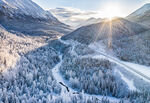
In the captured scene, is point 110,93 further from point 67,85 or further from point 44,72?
point 44,72

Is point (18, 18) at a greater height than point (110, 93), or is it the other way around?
point (18, 18)

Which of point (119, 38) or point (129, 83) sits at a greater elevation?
point (119, 38)

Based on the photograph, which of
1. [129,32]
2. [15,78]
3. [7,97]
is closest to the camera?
[7,97]

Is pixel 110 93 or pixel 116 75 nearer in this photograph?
pixel 110 93

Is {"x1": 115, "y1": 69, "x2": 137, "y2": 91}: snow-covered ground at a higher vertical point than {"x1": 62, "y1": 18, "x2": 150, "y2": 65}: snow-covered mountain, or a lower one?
lower

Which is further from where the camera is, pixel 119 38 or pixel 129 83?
pixel 119 38

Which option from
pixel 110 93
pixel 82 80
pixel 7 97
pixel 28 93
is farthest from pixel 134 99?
pixel 7 97

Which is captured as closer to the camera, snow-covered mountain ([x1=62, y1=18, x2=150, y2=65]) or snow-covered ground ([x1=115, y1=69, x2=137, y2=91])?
snow-covered ground ([x1=115, y1=69, x2=137, y2=91])

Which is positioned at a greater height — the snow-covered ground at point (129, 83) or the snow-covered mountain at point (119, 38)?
the snow-covered mountain at point (119, 38)

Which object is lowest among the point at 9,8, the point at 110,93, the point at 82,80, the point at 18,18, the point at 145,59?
the point at 110,93

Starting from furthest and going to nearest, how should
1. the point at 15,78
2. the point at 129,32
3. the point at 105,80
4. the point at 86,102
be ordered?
the point at 129,32
the point at 15,78
the point at 105,80
the point at 86,102

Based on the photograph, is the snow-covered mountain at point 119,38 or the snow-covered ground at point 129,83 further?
the snow-covered mountain at point 119,38
